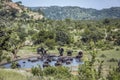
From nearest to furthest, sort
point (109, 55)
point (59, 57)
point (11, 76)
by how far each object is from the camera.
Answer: point (11, 76), point (59, 57), point (109, 55)

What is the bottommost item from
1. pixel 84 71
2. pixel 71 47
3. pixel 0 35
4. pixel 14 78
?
pixel 71 47

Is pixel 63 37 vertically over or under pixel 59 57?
over

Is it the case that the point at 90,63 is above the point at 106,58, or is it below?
above

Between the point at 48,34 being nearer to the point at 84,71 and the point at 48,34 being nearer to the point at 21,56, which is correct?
the point at 21,56

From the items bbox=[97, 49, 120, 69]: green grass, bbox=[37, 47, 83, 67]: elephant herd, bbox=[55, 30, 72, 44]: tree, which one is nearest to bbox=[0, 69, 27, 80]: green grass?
bbox=[97, 49, 120, 69]: green grass

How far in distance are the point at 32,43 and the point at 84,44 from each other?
2518cm

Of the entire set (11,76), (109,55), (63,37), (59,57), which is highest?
(11,76)

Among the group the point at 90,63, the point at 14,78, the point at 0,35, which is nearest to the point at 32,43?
the point at 90,63

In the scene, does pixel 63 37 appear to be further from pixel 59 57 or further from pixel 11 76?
pixel 11 76

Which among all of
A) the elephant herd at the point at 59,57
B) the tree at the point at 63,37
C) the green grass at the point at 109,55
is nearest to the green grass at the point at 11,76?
the green grass at the point at 109,55

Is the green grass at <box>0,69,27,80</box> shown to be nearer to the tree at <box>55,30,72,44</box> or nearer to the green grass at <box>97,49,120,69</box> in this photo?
the green grass at <box>97,49,120,69</box>

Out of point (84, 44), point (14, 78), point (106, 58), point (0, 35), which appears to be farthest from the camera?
point (84, 44)

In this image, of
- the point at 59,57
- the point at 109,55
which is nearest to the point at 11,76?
the point at 59,57

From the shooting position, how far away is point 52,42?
12594cm
